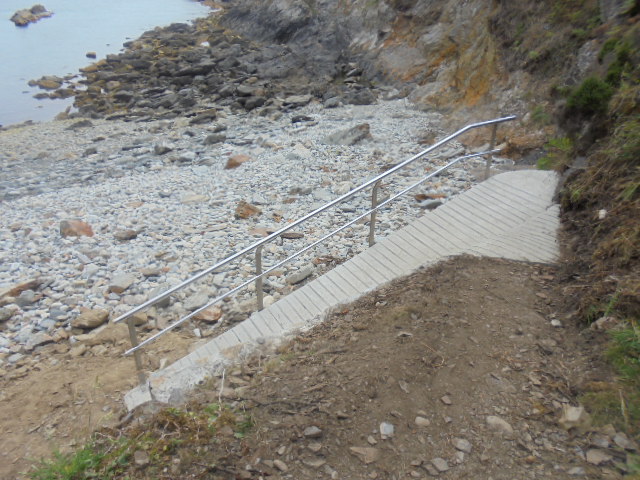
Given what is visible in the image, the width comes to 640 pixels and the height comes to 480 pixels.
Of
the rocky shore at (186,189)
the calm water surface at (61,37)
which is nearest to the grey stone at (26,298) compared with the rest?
the rocky shore at (186,189)

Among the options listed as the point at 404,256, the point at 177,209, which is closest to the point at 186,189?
the point at 177,209

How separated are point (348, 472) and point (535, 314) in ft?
8.12

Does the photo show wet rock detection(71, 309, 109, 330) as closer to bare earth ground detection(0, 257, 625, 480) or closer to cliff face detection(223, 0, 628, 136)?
bare earth ground detection(0, 257, 625, 480)

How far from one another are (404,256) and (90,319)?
16.0ft

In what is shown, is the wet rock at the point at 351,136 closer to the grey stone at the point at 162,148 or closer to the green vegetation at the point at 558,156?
the green vegetation at the point at 558,156

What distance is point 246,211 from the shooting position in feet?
32.3

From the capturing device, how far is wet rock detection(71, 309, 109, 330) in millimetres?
7363

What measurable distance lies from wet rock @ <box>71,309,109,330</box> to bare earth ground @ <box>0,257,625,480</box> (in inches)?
68.8

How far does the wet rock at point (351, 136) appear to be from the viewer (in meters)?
12.8

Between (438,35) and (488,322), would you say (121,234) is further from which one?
(438,35)

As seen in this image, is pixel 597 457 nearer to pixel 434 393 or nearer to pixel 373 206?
pixel 434 393

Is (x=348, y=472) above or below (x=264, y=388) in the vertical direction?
above

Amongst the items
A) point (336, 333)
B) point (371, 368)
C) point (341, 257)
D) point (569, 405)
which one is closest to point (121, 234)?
point (341, 257)

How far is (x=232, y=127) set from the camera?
16.9m
